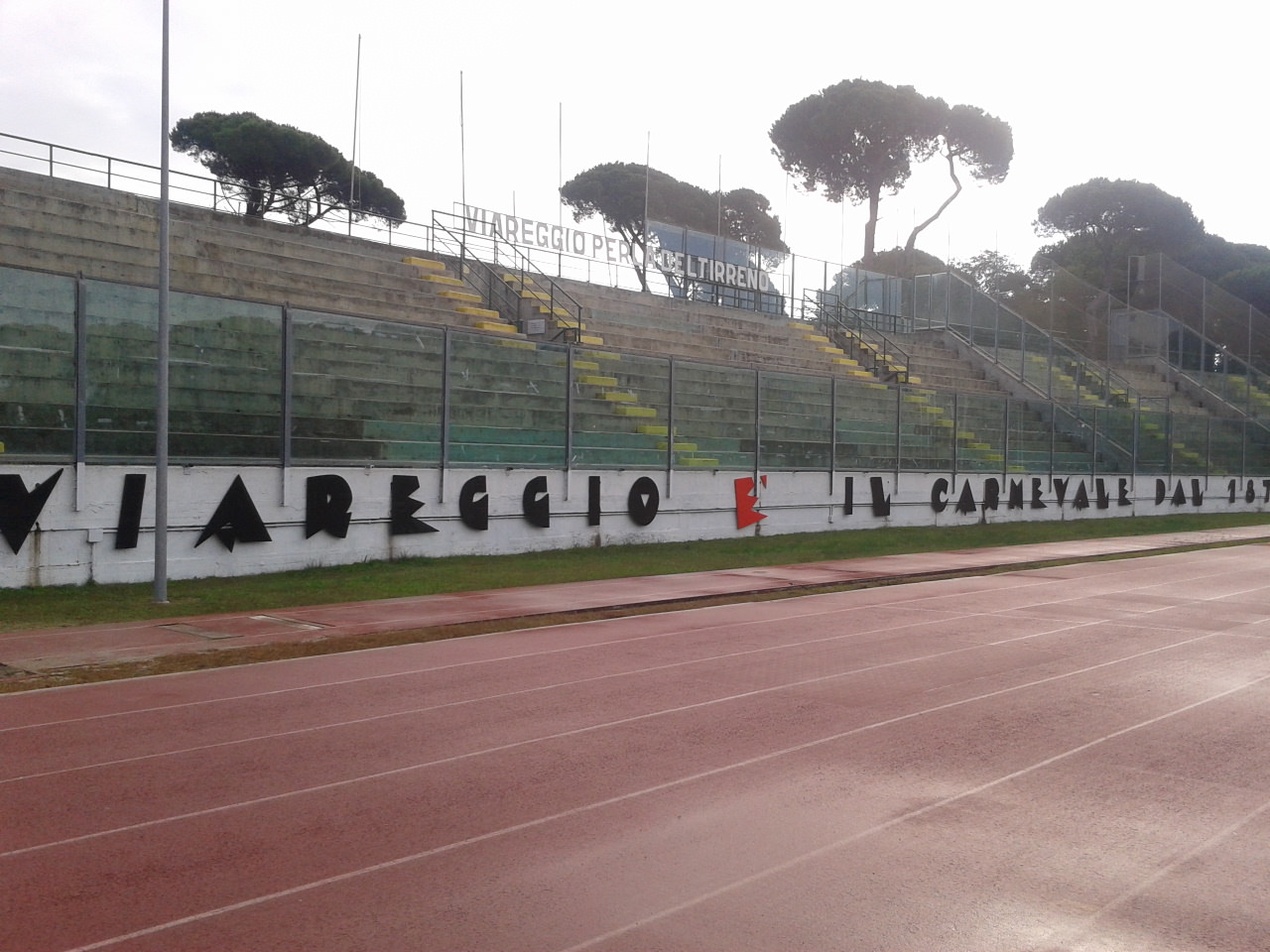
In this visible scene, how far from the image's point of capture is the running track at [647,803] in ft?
16.7

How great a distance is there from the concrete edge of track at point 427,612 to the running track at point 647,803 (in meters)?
1.37

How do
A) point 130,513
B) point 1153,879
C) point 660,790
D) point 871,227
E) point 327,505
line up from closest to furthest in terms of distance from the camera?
1. point 1153,879
2. point 660,790
3. point 130,513
4. point 327,505
5. point 871,227

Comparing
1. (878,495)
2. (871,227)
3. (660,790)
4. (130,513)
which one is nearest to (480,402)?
(130,513)

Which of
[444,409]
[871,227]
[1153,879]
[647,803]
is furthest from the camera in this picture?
[871,227]

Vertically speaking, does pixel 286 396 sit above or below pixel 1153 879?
above

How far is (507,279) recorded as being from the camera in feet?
106

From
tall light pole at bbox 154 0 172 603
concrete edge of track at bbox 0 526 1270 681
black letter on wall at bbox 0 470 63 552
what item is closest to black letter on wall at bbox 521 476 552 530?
concrete edge of track at bbox 0 526 1270 681

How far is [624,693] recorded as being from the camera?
10.3m

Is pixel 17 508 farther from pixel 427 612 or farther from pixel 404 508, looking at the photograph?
pixel 404 508

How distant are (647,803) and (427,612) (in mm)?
9091

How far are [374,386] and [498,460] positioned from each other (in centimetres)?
301

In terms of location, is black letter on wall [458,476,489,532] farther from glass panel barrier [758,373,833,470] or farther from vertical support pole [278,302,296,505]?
glass panel barrier [758,373,833,470]

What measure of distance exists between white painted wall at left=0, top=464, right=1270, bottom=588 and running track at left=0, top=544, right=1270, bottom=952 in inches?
259

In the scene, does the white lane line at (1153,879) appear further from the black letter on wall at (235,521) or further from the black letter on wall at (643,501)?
the black letter on wall at (643,501)
